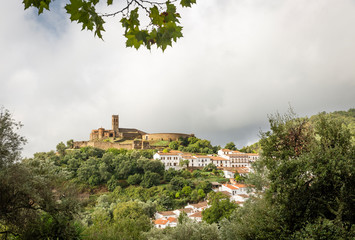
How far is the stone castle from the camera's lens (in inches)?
2847

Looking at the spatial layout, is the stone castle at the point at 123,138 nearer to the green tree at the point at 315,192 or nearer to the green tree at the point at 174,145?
the green tree at the point at 174,145

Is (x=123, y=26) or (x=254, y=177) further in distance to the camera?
(x=254, y=177)

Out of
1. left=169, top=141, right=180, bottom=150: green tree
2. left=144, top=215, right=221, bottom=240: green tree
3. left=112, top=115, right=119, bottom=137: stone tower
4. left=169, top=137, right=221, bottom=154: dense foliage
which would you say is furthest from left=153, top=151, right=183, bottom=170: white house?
left=144, top=215, right=221, bottom=240: green tree

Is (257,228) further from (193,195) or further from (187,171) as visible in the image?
(187,171)

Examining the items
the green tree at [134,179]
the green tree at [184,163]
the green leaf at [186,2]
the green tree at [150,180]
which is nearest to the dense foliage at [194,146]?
the green tree at [184,163]

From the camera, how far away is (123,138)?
79562 mm

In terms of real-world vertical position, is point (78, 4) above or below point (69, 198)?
above

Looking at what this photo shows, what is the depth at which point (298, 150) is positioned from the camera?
10.7 metres

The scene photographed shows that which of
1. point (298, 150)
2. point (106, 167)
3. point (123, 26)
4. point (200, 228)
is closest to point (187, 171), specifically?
point (106, 167)

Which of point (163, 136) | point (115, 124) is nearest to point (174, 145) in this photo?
Answer: point (163, 136)

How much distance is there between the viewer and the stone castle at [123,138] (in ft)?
237

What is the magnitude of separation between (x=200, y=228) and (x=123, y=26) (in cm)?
1586

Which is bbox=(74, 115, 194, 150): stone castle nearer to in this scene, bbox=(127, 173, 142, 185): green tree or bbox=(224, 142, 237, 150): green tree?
bbox=(224, 142, 237, 150): green tree

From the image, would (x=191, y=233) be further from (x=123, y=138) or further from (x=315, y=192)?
(x=123, y=138)
